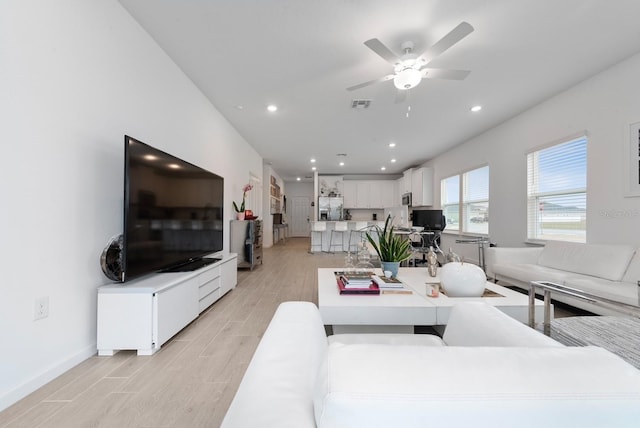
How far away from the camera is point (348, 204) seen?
988 centimetres

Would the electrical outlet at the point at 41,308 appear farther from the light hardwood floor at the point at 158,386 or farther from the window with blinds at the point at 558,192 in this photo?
the window with blinds at the point at 558,192

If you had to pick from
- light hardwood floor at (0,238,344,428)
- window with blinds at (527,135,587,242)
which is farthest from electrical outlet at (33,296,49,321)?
window with blinds at (527,135,587,242)

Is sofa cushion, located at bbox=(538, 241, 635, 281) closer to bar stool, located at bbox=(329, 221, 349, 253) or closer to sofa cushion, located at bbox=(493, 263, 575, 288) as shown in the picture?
sofa cushion, located at bbox=(493, 263, 575, 288)

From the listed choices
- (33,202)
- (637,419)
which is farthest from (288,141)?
(637,419)

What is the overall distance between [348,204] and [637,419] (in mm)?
9496

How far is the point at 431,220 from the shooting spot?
638cm

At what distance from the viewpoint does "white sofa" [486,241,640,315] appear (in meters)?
2.45

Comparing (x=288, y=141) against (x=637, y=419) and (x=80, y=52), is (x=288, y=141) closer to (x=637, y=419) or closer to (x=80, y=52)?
(x=80, y=52)

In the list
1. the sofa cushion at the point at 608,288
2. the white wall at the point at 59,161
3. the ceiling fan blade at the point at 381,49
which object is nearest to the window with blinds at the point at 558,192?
the sofa cushion at the point at 608,288

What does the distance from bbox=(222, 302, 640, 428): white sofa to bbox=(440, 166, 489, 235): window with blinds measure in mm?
5448

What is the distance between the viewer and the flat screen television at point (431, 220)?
6195 millimetres

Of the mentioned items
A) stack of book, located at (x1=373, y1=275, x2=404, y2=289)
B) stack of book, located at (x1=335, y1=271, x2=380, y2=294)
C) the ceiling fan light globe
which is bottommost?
stack of book, located at (x1=373, y1=275, x2=404, y2=289)

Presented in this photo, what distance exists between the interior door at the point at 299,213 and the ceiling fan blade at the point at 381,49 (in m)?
9.97

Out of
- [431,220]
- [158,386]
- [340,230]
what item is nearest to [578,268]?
[431,220]
